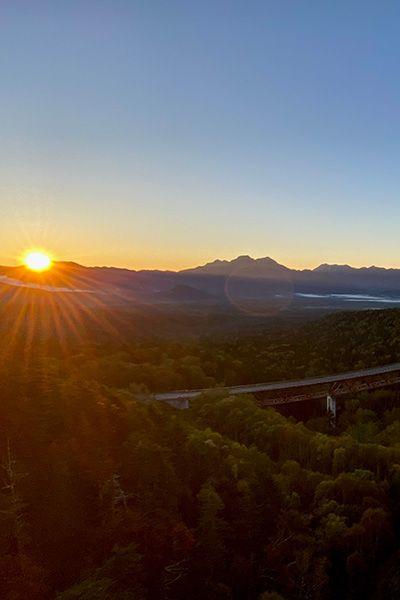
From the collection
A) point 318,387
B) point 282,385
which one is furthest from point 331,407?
point 282,385

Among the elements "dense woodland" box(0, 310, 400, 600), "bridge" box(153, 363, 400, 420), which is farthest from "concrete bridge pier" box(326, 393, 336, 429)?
"dense woodland" box(0, 310, 400, 600)

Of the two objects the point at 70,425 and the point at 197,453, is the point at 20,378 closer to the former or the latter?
the point at 70,425

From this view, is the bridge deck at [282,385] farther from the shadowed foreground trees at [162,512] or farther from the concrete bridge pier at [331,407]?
the shadowed foreground trees at [162,512]

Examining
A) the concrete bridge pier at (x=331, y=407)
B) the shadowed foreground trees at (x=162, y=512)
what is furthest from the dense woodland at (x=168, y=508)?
the concrete bridge pier at (x=331, y=407)

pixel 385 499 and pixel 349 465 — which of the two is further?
pixel 349 465

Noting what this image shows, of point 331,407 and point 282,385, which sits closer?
point 331,407

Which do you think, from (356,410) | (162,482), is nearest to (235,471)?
(162,482)

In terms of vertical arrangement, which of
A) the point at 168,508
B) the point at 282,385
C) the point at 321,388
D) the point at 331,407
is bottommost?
the point at 331,407

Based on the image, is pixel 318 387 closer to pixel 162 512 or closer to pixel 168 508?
pixel 168 508

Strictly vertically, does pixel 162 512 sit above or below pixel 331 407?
above
